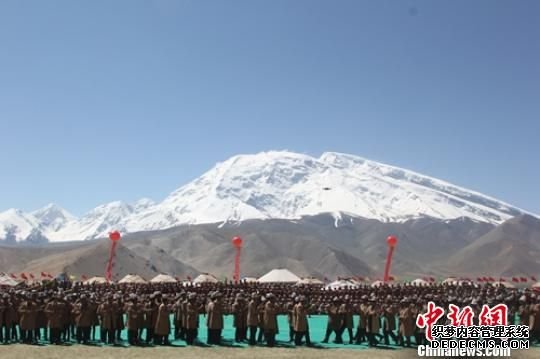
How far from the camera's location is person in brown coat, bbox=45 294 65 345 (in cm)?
1922

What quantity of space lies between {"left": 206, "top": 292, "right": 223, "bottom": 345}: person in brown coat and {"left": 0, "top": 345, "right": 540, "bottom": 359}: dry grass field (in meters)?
1.16

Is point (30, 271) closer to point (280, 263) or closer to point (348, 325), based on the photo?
point (280, 263)

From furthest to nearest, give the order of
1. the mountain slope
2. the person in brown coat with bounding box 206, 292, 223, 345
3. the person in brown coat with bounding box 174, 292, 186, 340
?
the mountain slope < the person in brown coat with bounding box 174, 292, 186, 340 < the person in brown coat with bounding box 206, 292, 223, 345

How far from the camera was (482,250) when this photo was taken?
471 feet

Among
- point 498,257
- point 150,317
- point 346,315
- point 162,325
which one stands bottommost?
point 162,325

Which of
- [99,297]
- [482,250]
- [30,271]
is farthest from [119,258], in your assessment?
[482,250]

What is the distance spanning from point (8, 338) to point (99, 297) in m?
3.26

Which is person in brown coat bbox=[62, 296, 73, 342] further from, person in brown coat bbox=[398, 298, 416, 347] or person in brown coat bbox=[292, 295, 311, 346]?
person in brown coat bbox=[398, 298, 416, 347]

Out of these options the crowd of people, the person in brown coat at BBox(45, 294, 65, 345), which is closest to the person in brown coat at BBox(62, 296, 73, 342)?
the crowd of people

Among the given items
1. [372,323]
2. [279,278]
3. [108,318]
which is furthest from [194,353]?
[279,278]

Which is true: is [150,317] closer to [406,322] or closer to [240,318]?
[240,318]

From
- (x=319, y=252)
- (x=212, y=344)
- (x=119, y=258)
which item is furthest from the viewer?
(x=319, y=252)

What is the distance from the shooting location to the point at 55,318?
63.1 ft

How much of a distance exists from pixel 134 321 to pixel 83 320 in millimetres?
1698
